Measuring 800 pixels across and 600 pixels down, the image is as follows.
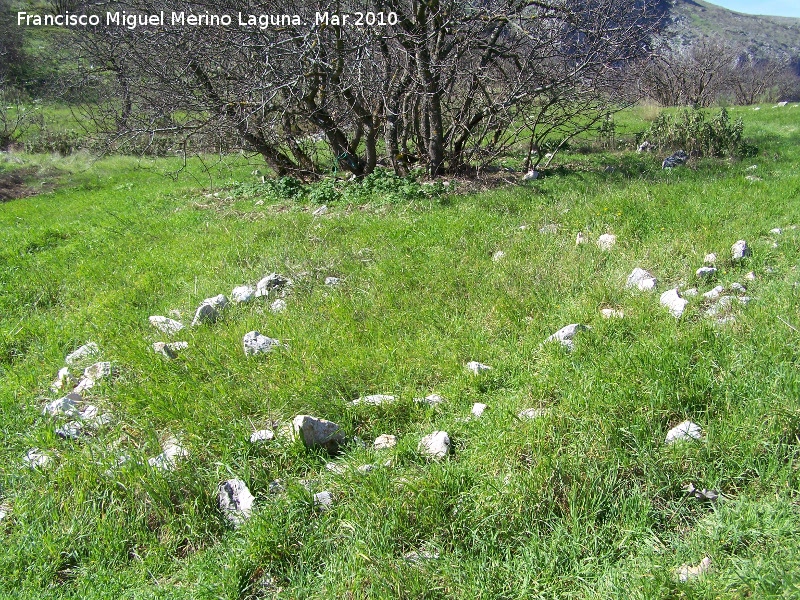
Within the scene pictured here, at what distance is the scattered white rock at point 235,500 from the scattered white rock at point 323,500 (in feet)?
0.97

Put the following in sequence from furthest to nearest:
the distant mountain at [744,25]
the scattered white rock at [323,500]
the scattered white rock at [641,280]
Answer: the distant mountain at [744,25], the scattered white rock at [641,280], the scattered white rock at [323,500]

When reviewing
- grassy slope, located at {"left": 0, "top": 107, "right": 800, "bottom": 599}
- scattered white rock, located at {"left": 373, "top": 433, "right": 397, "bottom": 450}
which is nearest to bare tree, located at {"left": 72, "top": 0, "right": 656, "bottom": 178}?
grassy slope, located at {"left": 0, "top": 107, "right": 800, "bottom": 599}

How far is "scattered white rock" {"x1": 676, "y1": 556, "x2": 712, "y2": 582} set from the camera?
197 cm

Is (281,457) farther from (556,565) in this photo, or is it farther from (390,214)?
(390,214)

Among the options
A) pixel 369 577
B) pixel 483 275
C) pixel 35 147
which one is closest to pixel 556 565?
pixel 369 577

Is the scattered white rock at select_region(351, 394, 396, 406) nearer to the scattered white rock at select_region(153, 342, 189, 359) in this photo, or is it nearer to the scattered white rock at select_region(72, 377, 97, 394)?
the scattered white rock at select_region(153, 342, 189, 359)

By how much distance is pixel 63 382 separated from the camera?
3.86 meters

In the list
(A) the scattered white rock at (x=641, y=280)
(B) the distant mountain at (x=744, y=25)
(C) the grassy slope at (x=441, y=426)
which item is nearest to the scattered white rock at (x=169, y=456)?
(C) the grassy slope at (x=441, y=426)

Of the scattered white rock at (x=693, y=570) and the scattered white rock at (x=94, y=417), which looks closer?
the scattered white rock at (x=693, y=570)

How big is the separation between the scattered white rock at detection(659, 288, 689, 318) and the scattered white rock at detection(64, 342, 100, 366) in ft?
13.6

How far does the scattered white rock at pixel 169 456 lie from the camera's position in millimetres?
2791

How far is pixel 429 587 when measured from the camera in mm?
2107

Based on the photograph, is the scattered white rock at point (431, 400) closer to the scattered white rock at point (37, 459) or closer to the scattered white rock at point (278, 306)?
the scattered white rock at point (278, 306)

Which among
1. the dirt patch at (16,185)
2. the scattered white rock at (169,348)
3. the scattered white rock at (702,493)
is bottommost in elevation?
the dirt patch at (16,185)
